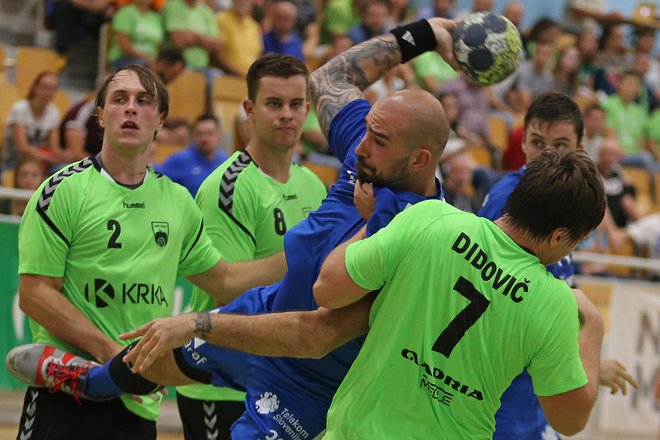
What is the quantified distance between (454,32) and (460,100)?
8954 millimetres

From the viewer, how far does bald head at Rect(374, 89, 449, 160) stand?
364 cm

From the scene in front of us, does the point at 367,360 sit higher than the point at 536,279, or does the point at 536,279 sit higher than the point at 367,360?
the point at 536,279

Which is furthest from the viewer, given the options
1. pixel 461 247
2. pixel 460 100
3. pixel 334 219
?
pixel 460 100

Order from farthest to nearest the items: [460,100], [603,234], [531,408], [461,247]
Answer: [460,100] → [603,234] → [531,408] → [461,247]

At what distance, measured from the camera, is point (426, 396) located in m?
3.43

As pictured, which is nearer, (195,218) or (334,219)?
(334,219)

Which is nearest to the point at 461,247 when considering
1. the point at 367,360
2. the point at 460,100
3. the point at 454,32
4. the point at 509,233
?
the point at 509,233

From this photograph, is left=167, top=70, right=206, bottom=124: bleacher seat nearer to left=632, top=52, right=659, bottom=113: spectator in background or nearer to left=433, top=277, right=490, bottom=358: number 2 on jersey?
left=632, top=52, right=659, bottom=113: spectator in background

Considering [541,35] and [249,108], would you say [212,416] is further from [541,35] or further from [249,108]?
[541,35]

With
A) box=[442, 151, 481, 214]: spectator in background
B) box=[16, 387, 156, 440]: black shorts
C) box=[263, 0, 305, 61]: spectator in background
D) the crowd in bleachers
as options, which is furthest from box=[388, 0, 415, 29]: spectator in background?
box=[16, 387, 156, 440]: black shorts

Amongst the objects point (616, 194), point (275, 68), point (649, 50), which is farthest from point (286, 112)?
point (649, 50)

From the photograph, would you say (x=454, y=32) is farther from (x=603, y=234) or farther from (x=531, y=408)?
(x=603, y=234)

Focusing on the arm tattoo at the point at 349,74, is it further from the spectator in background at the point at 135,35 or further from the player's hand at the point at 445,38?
the spectator in background at the point at 135,35

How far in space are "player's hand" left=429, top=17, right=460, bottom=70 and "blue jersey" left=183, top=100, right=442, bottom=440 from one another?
0.78m
